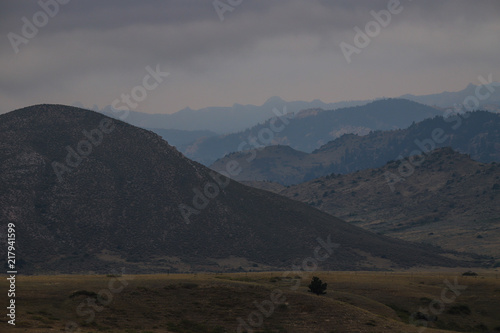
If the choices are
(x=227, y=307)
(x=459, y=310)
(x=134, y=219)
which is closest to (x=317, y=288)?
(x=227, y=307)

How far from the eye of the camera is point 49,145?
188 m

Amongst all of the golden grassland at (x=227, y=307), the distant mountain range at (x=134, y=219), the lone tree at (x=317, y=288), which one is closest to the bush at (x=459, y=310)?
the golden grassland at (x=227, y=307)

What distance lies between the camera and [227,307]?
63469mm

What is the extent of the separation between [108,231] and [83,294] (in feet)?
358

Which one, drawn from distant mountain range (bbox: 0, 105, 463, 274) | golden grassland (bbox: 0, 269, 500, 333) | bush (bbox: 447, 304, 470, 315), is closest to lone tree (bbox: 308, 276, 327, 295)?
golden grassland (bbox: 0, 269, 500, 333)

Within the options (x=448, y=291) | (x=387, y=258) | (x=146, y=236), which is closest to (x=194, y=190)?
(x=146, y=236)

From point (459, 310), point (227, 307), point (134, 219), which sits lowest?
point (459, 310)

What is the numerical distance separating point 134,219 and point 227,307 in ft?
381

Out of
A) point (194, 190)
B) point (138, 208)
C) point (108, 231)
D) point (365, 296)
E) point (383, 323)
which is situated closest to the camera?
point (383, 323)

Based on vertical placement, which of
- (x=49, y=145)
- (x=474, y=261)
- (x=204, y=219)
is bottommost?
(x=474, y=261)

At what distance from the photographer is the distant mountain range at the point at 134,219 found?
158m

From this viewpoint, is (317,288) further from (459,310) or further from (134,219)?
(134,219)

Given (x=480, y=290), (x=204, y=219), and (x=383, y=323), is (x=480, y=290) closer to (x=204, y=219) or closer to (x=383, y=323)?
(x=383, y=323)

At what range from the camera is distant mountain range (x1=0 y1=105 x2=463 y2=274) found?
6235 inches
